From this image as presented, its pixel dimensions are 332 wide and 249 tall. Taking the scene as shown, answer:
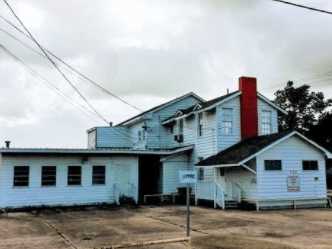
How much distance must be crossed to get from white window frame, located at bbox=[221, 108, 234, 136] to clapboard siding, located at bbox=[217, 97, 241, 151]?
0.44 ft

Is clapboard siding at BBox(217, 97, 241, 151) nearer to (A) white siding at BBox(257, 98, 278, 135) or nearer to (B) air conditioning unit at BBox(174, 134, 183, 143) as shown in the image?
(A) white siding at BBox(257, 98, 278, 135)

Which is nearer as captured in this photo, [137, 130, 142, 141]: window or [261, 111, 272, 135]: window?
[261, 111, 272, 135]: window

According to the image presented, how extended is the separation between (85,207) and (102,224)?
7.77m

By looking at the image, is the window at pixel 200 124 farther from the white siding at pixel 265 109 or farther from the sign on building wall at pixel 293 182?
the sign on building wall at pixel 293 182

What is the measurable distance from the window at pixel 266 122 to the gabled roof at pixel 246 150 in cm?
205

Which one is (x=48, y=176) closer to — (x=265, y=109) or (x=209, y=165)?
(x=209, y=165)

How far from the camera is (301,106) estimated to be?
5350 centimetres

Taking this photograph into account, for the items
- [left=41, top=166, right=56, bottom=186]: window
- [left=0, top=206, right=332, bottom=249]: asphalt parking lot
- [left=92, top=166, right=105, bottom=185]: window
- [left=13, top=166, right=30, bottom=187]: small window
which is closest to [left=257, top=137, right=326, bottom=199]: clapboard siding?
[left=0, top=206, right=332, bottom=249]: asphalt parking lot

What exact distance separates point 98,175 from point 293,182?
10963 mm

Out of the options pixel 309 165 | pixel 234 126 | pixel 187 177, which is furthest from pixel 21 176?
pixel 309 165

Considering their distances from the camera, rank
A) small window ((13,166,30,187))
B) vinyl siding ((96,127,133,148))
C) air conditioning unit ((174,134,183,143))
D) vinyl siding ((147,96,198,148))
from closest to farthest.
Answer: small window ((13,166,30,187))
air conditioning unit ((174,134,183,143))
vinyl siding ((147,96,198,148))
vinyl siding ((96,127,133,148))

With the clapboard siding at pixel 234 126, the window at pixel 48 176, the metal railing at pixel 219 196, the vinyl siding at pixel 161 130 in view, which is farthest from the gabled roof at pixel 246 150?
the window at pixel 48 176

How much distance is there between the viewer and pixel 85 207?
875 inches

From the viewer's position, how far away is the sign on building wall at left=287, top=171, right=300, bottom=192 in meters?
20.7
